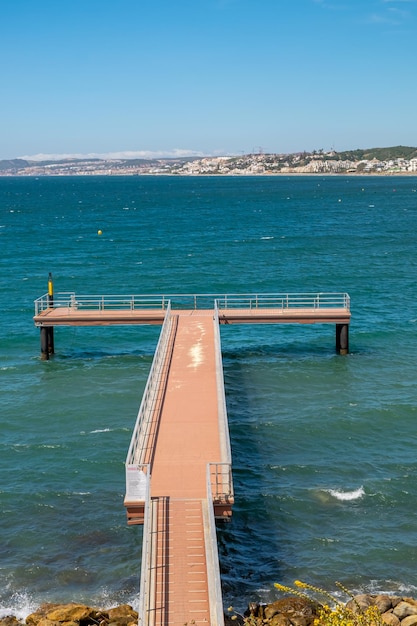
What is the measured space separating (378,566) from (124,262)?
6054cm

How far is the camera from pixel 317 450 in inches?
1169

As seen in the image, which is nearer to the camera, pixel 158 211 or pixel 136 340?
pixel 136 340

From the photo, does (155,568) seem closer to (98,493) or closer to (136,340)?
(98,493)

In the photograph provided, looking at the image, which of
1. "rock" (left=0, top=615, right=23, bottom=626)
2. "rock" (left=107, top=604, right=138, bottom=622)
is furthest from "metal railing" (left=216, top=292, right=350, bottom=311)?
"rock" (left=0, top=615, right=23, bottom=626)

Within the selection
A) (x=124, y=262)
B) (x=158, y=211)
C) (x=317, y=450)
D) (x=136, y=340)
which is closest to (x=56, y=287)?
(x=124, y=262)

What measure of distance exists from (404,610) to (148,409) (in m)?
10.8

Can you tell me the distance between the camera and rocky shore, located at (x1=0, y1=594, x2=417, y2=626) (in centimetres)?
1878

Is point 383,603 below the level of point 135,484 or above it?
below

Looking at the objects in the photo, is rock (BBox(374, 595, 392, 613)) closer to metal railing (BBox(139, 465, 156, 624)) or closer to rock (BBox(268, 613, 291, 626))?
rock (BBox(268, 613, 291, 626))

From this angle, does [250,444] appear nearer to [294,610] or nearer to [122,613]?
[294,610]

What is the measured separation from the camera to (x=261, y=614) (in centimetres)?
1938

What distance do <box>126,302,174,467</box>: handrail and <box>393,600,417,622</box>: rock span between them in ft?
25.4

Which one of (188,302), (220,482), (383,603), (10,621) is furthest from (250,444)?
(188,302)

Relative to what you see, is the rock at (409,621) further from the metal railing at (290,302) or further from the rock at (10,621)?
the metal railing at (290,302)
